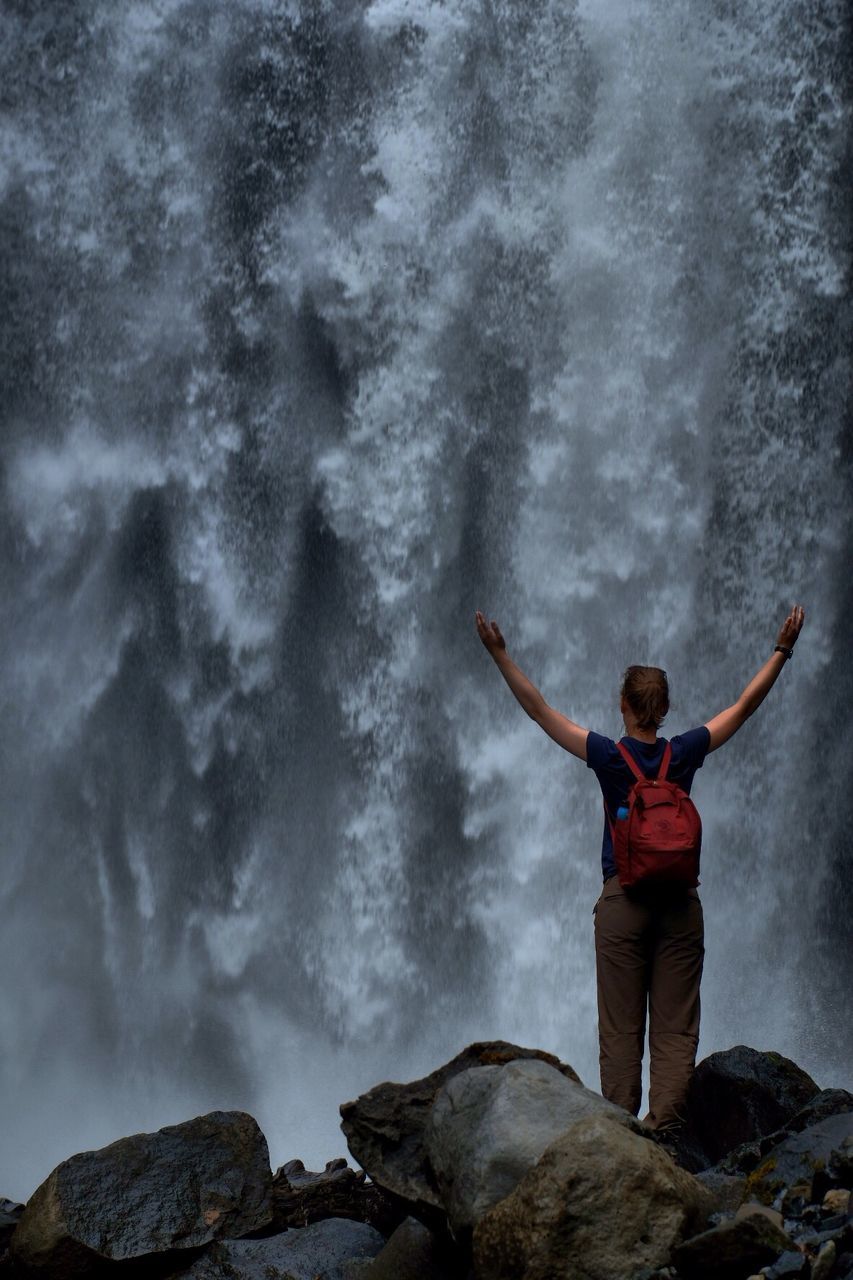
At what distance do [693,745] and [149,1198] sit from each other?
8.78 ft

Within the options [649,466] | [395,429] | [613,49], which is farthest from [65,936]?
[613,49]

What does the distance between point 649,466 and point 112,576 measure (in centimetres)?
554

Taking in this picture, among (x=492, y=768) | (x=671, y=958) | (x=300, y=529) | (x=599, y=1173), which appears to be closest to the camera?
(x=599, y=1173)

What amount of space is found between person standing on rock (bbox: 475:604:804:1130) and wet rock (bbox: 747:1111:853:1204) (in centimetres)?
45

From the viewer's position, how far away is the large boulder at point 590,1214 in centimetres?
354

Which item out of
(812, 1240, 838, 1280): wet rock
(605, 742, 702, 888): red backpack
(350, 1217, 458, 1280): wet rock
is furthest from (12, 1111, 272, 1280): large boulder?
(812, 1240, 838, 1280): wet rock

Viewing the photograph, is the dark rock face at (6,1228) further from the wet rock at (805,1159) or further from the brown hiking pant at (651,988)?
the wet rock at (805,1159)

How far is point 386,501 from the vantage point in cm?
1319

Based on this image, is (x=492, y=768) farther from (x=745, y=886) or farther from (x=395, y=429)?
(x=395, y=429)

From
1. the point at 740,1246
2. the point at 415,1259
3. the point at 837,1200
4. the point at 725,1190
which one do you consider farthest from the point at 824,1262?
the point at 415,1259

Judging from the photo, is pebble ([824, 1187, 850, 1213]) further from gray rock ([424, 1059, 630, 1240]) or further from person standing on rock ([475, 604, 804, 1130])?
person standing on rock ([475, 604, 804, 1130])

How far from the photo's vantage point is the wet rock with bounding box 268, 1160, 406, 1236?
500cm

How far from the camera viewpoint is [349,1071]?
11.7 m

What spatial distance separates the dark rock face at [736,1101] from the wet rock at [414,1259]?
58.5 inches
